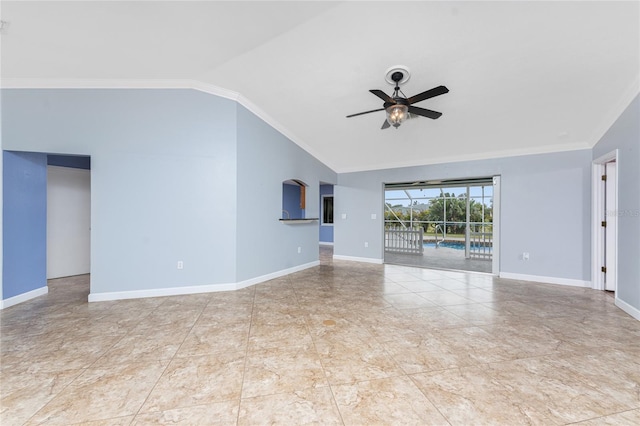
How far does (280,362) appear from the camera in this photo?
2.00 meters

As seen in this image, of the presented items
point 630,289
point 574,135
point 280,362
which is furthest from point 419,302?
point 574,135

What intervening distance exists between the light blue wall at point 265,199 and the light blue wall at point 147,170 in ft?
0.64

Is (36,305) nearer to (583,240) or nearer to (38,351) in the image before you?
(38,351)

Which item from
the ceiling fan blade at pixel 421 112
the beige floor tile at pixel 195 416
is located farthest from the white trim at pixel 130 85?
the beige floor tile at pixel 195 416

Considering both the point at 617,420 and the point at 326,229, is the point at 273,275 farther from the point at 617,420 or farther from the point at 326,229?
the point at 326,229

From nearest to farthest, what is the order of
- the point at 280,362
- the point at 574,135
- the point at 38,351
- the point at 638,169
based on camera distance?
the point at 280,362 < the point at 38,351 < the point at 638,169 < the point at 574,135

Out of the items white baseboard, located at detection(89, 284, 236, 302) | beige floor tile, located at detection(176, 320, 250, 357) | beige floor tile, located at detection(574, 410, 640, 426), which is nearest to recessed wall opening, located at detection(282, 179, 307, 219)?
white baseboard, located at detection(89, 284, 236, 302)

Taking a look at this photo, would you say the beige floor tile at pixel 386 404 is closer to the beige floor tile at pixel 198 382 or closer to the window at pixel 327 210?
the beige floor tile at pixel 198 382

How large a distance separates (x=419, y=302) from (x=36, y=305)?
504cm

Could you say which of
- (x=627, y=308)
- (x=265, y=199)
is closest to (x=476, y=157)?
(x=627, y=308)

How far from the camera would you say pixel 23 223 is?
3379 mm

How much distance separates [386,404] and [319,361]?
62 centimetres

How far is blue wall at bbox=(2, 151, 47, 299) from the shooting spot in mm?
3219

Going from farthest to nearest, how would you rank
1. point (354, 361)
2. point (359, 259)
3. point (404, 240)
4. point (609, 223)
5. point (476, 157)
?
point (404, 240)
point (359, 259)
point (476, 157)
point (609, 223)
point (354, 361)
